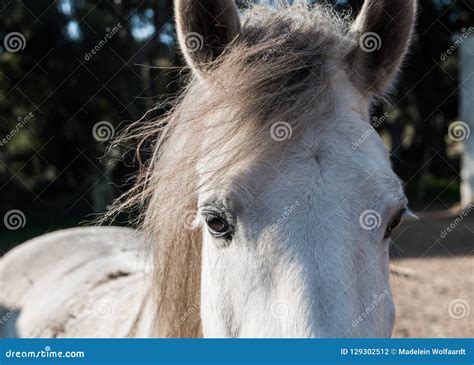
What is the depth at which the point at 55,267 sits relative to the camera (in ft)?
13.1

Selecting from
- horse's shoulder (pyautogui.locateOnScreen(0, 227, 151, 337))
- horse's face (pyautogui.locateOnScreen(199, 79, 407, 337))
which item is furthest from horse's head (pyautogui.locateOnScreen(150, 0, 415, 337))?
horse's shoulder (pyautogui.locateOnScreen(0, 227, 151, 337))

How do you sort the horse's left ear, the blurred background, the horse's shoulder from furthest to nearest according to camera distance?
1. the blurred background
2. the horse's shoulder
3. the horse's left ear

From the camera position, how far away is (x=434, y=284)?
307 inches

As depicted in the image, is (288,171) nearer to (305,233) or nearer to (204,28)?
(305,233)

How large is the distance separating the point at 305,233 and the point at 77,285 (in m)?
2.38

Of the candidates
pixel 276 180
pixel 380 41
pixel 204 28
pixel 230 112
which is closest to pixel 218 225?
pixel 276 180

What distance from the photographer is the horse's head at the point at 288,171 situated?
1474mm

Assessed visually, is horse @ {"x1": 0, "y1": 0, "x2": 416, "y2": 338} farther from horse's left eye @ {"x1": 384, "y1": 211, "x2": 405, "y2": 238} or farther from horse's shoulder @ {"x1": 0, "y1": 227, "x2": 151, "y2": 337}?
horse's shoulder @ {"x1": 0, "y1": 227, "x2": 151, "y2": 337}

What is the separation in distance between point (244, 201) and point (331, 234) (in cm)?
27

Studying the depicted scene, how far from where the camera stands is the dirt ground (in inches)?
229

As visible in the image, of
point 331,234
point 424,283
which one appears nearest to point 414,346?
point 331,234

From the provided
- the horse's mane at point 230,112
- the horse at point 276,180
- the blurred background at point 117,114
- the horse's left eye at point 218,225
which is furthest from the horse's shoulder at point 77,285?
the blurred background at point 117,114

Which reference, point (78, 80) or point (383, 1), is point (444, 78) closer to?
point (78, 80)

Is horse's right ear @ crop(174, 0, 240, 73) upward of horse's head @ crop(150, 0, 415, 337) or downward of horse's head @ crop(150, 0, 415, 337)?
upward
